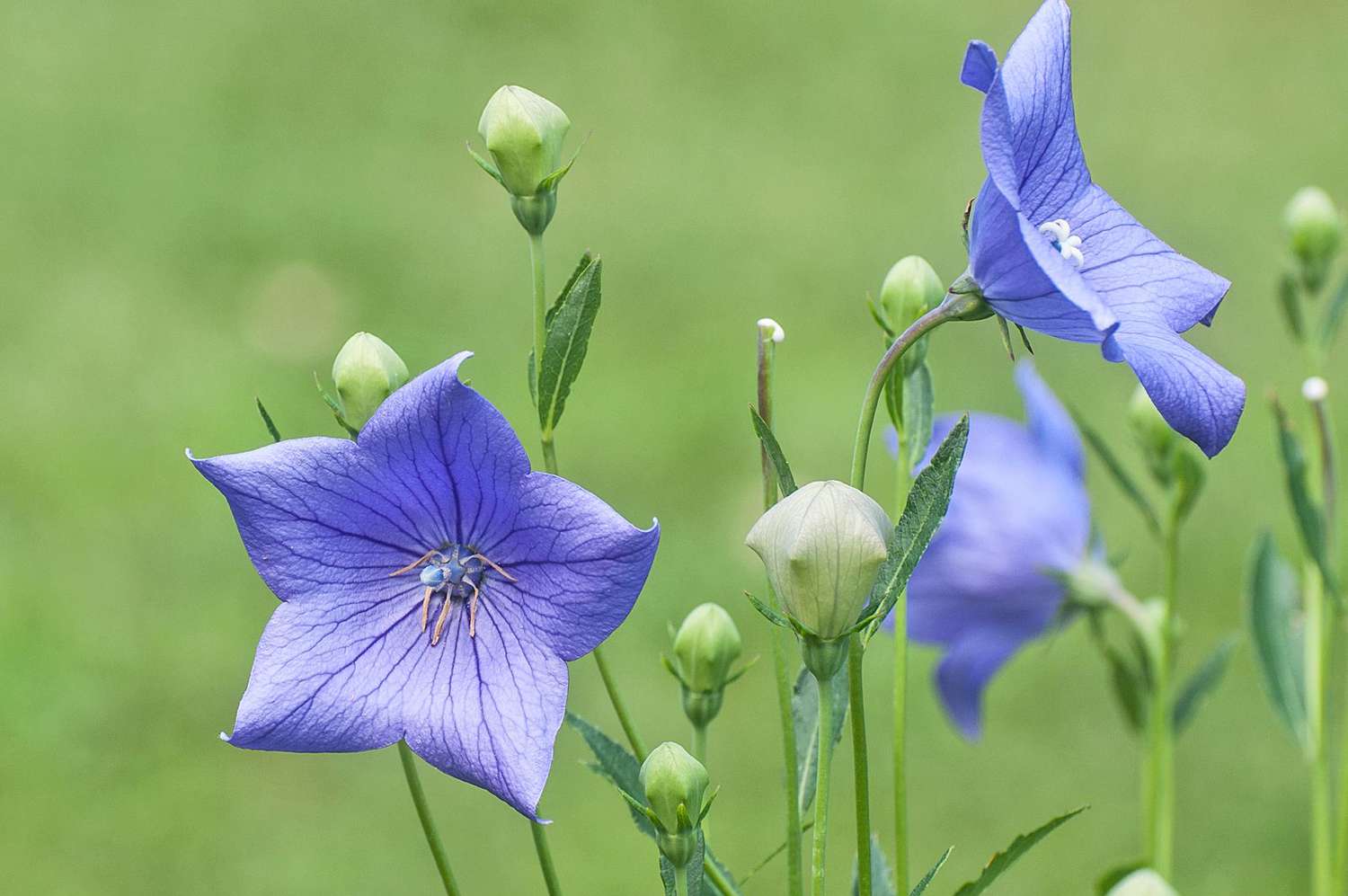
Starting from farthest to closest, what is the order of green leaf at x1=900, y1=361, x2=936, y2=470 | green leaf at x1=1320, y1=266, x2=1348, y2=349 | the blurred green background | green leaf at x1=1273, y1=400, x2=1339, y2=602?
1. the blurred green background
2. green leaf at x1=1320, y1=266, x2=1348, y2=349
3. green leaf at x1=1273, y1=400, x2=1339, y2=602
4. green leaf at x1=900, y1=361, x2=936, y2=470

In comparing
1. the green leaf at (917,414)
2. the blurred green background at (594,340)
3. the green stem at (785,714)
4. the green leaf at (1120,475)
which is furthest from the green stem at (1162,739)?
the blurred green background at (594,340)

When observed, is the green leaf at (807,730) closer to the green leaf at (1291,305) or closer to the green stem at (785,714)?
the green stem at (785,714)

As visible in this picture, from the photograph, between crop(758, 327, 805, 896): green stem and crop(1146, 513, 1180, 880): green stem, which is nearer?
crop(758, 327, 805, 896): green stem

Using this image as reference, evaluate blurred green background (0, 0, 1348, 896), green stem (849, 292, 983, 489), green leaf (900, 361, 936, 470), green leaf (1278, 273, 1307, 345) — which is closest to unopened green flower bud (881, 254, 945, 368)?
A: green leaf (900, 361, 936, 470)

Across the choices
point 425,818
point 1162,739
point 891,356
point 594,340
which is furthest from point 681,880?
point 594,340

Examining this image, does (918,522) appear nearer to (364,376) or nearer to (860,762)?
(860,762)

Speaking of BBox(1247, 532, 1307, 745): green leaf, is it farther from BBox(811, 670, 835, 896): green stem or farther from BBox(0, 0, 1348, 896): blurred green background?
BBox(0, 0, 1348, 896): blurred green background

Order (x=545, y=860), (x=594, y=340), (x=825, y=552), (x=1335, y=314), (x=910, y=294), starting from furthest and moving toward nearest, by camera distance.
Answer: (x=594, y=340), (x=1335, y=314), (x=910, y=294), (x=545, y=860), (x=825, y=552)
